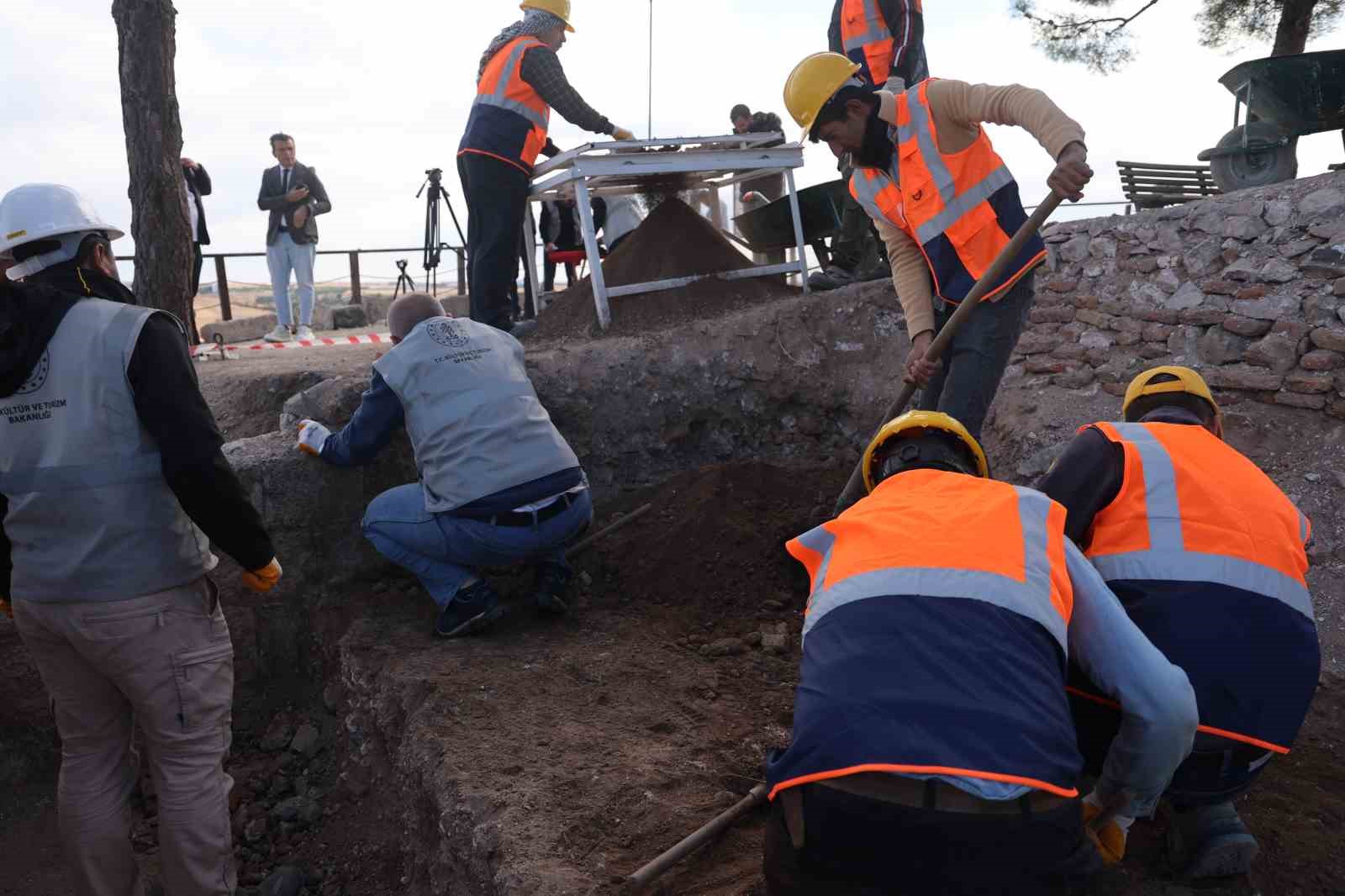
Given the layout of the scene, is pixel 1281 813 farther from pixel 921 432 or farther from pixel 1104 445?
pixel 921 432

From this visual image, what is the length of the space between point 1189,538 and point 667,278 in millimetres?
4153

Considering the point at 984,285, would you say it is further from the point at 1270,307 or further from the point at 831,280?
the point at 831,280

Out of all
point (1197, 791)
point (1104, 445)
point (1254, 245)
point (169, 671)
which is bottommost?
point (1197, 791)

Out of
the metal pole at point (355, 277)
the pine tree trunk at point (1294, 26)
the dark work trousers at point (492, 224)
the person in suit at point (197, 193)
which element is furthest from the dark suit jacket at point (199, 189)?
the pine tree trunk at point (1294, 26)

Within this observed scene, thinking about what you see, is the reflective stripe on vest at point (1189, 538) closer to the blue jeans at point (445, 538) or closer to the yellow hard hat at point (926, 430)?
the yellow hard hat at point (926, 430)

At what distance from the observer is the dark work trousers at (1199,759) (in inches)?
91.5

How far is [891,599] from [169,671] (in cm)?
189

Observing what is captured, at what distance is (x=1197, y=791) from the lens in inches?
94.0

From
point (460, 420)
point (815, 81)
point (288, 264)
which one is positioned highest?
point (815, 81)

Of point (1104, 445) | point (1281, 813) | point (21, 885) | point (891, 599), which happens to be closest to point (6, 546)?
point (21, 885)

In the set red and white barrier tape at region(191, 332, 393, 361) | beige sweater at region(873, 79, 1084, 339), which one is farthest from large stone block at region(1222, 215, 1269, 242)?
red and white barrier tape at region(191, 332, 393, 361)

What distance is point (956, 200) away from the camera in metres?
3.51

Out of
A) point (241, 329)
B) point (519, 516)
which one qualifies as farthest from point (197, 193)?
point (519, 516)

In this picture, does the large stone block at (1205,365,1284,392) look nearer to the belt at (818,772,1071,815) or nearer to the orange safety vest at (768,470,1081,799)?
the orange safety vest at (768,470,1081,799)
